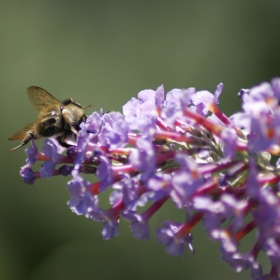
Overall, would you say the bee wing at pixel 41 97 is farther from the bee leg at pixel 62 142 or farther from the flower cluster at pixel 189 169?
the flower cluster at pixel 189 169

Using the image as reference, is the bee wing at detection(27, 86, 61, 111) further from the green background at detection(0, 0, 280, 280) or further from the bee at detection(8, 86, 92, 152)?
the green background at detection(0, 0, 280, 280)

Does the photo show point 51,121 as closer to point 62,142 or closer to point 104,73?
point 62,142

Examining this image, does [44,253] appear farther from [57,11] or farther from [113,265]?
[57,11]

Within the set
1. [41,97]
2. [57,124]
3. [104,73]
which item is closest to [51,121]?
[57,124]

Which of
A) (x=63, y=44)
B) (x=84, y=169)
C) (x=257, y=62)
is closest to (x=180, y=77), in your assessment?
(x=257, y=62)

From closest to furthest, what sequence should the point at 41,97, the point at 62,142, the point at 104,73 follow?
the point at 62,142 → the point at 41,97 → the point at 104,73

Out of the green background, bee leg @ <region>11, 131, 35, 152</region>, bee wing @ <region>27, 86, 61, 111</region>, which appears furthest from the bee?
the green background
